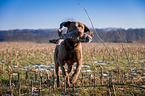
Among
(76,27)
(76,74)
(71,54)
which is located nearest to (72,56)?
(71,54)

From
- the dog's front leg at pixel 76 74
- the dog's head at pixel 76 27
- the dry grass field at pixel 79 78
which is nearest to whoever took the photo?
the dog's head at pixel 76 27

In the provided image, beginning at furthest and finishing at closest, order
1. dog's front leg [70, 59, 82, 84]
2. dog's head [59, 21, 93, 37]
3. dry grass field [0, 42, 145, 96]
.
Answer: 1. dry grass field [0, 42, 145, 96]
2. dog's front leg [70, 59, 82, 84]
3. dog's head [59, 21, 93, 37]

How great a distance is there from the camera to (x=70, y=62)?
3213mm

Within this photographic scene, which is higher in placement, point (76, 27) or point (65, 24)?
point (65, 24)

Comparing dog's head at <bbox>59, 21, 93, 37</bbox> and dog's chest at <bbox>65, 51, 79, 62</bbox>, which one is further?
dog's chest at <bbox>65, 51, 79, 62</bbox>

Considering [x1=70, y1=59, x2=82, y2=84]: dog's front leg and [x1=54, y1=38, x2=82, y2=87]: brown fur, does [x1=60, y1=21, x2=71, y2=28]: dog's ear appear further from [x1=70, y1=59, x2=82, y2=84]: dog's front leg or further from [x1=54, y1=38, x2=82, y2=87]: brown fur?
[x1=70, y1=59, x2=82, y2=84]: dog's front leg

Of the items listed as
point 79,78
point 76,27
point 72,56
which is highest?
point 76,27

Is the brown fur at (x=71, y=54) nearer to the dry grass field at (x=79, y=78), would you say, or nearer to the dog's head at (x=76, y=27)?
the dog's head at (x=76, y=27)

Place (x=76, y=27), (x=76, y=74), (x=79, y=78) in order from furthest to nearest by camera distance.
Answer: (x=79, y=78) < (x=76, y=74) < (x=76, y=27)

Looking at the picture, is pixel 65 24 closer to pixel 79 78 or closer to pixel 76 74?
pixel 76 74

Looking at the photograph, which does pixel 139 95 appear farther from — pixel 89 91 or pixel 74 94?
pixel 74 94

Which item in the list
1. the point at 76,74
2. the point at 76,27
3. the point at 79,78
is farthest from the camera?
the point at 79,78

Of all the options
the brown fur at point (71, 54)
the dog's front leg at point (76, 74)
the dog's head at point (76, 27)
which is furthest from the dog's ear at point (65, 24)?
the dog's front leg at point (76, 74)

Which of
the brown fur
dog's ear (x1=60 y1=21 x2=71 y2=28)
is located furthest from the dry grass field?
dog's ear (x1=60 y1=21 x2=71 y2=28)
